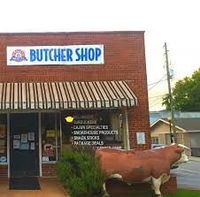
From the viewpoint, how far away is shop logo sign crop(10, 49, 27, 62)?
20.2 meters

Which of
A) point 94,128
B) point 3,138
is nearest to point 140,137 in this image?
point 94,128

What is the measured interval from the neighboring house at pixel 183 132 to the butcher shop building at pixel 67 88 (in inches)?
1537

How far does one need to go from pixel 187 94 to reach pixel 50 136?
67278 millimetres

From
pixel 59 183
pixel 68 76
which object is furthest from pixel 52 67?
pixel 59 183

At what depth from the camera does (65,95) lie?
18.9m

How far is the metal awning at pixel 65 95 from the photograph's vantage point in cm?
1819

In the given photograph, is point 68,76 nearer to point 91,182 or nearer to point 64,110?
point 64,110

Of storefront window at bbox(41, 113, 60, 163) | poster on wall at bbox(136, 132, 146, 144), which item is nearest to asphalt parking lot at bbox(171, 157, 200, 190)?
poster on wall at bbox(136, 132, 146, 144)

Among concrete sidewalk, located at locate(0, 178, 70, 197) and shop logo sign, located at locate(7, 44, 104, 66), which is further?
shop logo sign, located at locate(7, 44, 104, 66)

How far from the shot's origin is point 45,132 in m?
20.1

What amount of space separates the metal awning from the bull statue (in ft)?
7.31

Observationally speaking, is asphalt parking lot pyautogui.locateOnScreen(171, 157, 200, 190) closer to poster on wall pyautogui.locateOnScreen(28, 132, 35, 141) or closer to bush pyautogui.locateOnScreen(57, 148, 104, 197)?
bush pyautogui.locateOnScreen(57, 148, 104, 197)

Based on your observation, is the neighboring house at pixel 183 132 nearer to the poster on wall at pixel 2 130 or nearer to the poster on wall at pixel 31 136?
the poster on wall at pixel 31 136

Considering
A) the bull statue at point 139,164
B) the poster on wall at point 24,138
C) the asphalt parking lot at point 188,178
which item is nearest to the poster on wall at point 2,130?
the poster on wall at point 24,138
